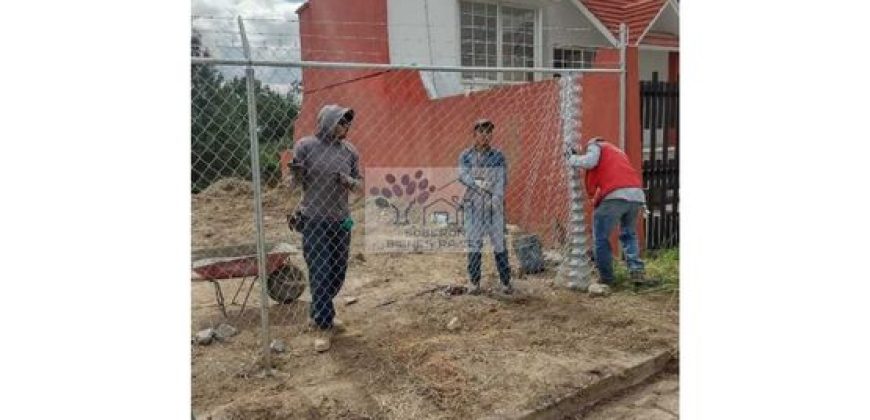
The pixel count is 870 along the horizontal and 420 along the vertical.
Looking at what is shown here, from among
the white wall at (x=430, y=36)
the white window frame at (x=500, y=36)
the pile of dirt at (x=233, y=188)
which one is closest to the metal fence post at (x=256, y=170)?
the white wall at (x=430, y=36)

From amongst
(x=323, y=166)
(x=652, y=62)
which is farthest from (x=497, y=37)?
(x=323, y=166)

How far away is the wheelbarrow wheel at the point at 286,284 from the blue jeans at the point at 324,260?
0.72 meters

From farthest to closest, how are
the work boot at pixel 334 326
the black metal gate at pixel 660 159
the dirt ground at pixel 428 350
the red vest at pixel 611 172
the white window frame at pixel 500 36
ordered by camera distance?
the white window frame at pixel 500 36
the black metal gate at pixel 660 159
the red vest at pixel 611 172
the work boot at pixel 334 326
the dirt ground at pixel 428 350

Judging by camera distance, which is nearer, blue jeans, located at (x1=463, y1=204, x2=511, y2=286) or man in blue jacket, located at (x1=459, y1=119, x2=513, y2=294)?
man in blue jacket, located at (x1=459, y1=119, x2=513, y2=294)

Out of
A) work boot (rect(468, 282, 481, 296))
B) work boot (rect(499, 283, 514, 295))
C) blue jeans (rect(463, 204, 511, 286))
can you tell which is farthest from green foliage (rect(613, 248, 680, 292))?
work boot (rect(468, 282, 481, 296))

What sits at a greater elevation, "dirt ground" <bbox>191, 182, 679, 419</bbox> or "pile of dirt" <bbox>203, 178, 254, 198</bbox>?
"pile of dirt" <bbox>203, 178, 254, 198</bbox>

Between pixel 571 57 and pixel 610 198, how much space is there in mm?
5751

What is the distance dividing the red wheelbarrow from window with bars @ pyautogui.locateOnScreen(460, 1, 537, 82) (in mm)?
5125

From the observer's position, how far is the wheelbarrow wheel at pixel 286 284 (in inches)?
187

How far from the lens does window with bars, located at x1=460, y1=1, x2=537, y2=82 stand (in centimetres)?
937

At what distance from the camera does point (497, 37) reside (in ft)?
31.6

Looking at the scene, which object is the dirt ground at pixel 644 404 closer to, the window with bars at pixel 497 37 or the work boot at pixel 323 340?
the work boot at pixel 323 340

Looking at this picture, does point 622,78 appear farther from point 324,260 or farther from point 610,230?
point 324,260

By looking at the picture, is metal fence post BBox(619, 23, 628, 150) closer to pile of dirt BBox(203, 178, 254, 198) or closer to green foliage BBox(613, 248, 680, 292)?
green foliage BBox(613, 248, 680, 292)
